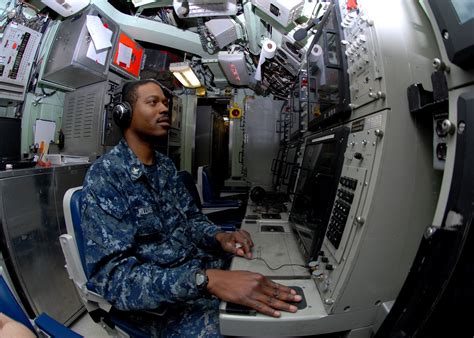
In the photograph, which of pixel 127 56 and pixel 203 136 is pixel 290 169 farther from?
pixel 203 136

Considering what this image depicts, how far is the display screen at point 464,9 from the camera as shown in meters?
0.47

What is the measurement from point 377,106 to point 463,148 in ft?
1.27

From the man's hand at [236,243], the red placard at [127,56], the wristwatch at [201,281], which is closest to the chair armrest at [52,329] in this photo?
the wristwatch at [201,281]

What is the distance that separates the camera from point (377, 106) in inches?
32.0

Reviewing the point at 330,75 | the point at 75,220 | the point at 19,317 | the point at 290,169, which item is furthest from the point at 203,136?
the point at 19,317

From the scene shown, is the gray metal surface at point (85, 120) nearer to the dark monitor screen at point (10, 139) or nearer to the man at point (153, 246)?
the dark monitor screen at point (10, 139)

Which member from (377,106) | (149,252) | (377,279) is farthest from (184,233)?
(377,106)

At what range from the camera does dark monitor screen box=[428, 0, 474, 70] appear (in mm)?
459

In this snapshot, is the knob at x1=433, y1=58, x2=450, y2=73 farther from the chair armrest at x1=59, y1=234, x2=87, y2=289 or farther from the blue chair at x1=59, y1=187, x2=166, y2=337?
the chair armrest at x1=59, y1=234, x2=87, y2=289

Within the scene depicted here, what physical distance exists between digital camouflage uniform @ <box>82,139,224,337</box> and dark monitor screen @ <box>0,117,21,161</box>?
6.68 ft

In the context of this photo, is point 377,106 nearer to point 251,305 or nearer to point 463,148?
point 463,148

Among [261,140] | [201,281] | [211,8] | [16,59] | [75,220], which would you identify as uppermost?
[211,8]

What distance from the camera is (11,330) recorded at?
27.0 inches

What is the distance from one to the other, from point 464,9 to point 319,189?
0.83 m
